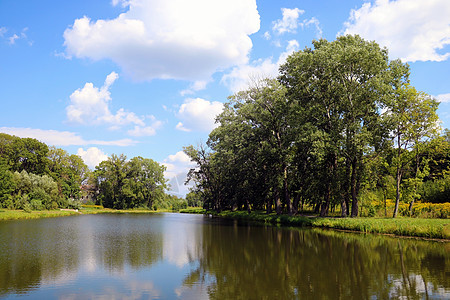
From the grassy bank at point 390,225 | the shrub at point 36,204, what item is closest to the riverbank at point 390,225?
the grassy bank at point 390,225

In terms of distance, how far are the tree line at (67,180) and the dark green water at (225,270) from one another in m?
47.1

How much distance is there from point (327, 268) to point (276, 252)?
5.35 m

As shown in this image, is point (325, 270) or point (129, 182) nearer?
point (325, 270)

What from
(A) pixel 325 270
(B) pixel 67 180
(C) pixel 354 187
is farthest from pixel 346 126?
(B) pixel 67 180

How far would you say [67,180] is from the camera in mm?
99000

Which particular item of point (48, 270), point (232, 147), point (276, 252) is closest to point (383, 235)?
point (276, 252)

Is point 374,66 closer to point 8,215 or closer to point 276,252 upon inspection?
point 276,252

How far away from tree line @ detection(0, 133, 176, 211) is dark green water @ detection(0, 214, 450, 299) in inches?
1855

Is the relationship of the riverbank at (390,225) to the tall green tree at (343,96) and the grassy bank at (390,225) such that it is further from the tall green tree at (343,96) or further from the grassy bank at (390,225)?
the tall green tree at (343,96)

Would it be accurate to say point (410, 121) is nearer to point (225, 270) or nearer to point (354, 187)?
point (354, 187)

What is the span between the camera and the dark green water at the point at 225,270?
1172cm

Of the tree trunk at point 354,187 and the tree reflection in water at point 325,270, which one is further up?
the tree trunk at point 354,187

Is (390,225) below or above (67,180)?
below

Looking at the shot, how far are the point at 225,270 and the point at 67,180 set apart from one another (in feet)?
321
